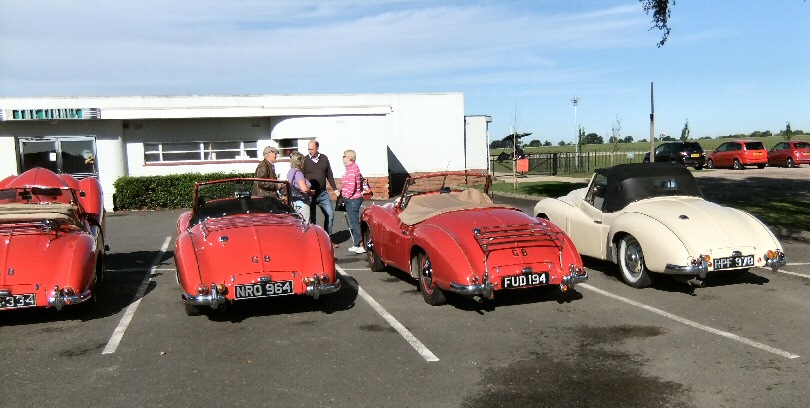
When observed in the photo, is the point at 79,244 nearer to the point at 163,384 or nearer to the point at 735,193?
the point at 163,384

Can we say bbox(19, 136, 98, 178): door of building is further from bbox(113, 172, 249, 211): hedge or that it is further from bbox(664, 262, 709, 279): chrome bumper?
bbox(664, 262, 709, 279): chrome bumper

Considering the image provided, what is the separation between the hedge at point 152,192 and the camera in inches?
846

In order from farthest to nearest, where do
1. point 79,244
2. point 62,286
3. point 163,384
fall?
point 79,244, point 62,286, point 163,384

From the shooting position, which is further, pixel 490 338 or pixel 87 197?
→ pixel 87 197

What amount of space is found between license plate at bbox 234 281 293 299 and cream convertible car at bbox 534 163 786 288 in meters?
4.09

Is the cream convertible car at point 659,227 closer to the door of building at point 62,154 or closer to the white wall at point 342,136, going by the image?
the white wall at point 342,136

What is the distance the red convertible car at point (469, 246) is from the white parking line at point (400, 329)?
55 centimetres

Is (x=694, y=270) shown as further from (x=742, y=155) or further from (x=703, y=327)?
(x=742, y=155)

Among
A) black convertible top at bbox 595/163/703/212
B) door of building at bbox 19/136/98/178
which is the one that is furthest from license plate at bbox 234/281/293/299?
door of building at bbox 19/136/98/178

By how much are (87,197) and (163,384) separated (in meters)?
5.35

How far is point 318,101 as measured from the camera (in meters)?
25.4

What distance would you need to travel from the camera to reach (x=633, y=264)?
8.52 metres

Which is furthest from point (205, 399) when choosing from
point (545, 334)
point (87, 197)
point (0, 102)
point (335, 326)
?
point (0, 102)

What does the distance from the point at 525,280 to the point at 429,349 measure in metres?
1.51
